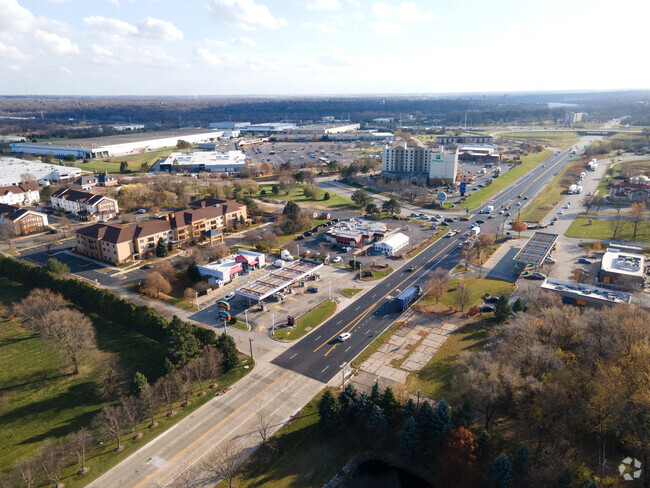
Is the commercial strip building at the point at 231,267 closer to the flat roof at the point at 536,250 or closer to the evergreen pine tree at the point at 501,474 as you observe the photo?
the flat roof at the point at 536,250

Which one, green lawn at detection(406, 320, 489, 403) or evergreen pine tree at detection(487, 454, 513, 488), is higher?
evergreen pine tree at detection(487, 454, 513, 488)

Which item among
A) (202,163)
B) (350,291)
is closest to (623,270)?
(350,291)

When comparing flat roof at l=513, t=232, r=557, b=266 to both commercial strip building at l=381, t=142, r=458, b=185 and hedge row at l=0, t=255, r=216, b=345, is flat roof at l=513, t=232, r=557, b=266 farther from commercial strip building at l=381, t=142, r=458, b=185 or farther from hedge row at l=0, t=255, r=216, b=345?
commercial strip building at l=381, t=142, r=458, b=185

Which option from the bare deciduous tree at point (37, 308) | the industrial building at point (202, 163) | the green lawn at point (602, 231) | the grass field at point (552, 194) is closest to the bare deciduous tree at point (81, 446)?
the bare deciduous tree at point (37, 308)

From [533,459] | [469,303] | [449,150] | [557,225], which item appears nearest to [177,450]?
[533,459]

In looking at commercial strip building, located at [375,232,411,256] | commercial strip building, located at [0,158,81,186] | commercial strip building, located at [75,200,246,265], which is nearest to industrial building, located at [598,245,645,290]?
commercial strip building, located at [375,232,411,256]

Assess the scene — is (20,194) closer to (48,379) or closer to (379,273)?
(48,379)
